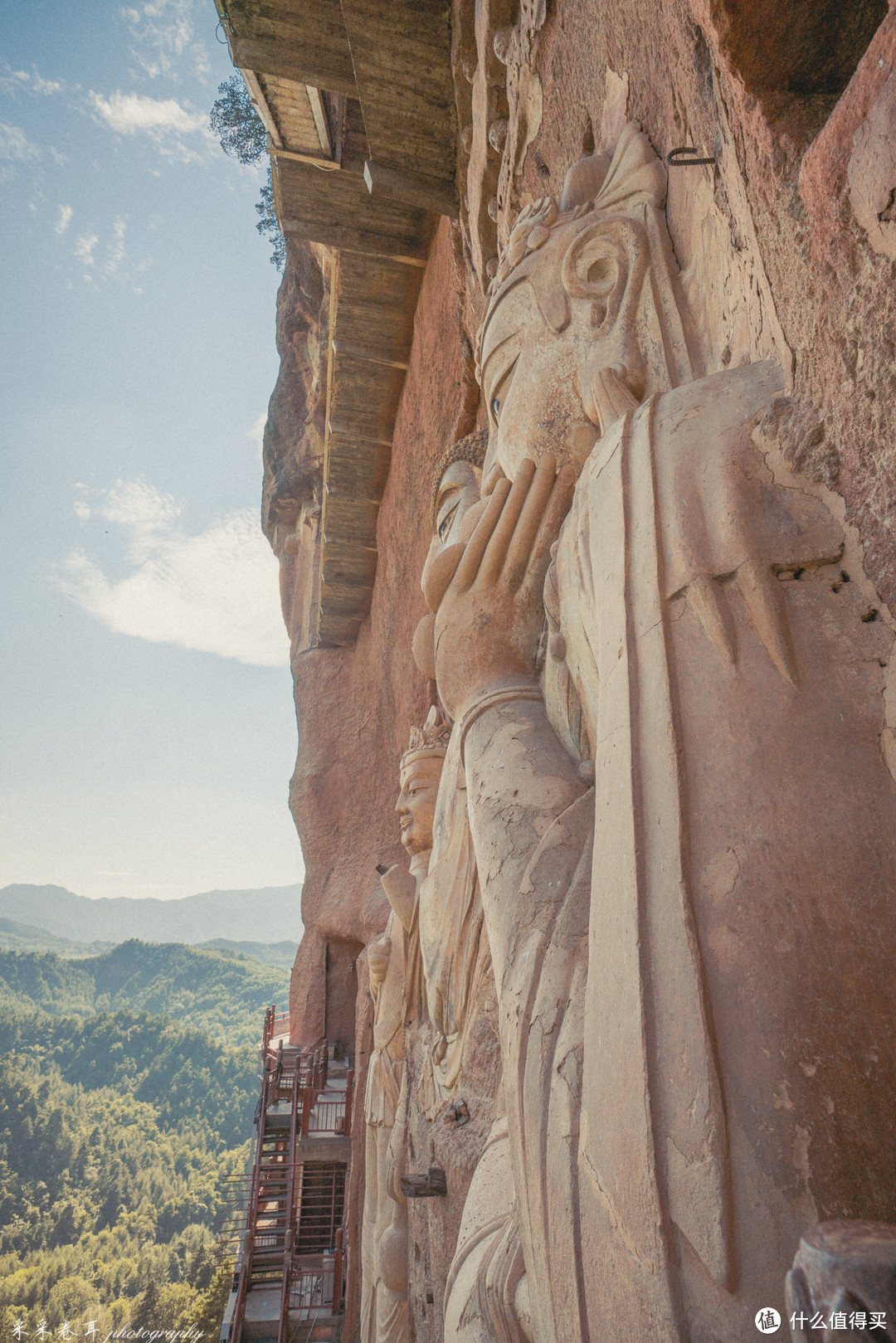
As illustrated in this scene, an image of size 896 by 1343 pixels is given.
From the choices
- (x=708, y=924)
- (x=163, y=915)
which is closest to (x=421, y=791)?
(x=708, y=924)

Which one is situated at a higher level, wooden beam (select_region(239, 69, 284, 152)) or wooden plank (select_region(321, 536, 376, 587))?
wooden beam (select_region(239, 69, 284, 152))

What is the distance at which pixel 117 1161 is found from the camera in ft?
107

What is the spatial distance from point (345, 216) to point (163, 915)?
160297 millimetres

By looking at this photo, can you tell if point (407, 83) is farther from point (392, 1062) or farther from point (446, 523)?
point (392, 1062)

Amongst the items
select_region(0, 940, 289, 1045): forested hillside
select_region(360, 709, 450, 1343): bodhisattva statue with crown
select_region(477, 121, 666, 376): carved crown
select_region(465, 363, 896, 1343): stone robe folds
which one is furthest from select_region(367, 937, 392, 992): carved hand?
select_region(0, 940, 289, 1045): forested hillside

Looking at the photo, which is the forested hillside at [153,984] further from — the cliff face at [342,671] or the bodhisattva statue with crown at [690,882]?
the bodhisattva statue with crown at [690,882]

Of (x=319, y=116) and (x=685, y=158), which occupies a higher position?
(x=319, y=116)

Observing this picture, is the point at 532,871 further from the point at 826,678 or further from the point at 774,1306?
the point at 774,1306

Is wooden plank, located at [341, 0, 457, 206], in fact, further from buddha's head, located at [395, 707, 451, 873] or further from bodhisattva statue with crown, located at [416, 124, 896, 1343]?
buddha's head, located at [395, 707, 451, 873]

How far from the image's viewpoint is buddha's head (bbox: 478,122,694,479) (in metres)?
2.15

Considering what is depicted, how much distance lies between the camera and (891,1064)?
101 cm

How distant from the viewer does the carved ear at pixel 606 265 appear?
7.50ft

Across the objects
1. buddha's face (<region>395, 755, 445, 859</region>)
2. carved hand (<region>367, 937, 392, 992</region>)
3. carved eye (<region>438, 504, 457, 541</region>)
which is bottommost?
carved hand (<region>367, 937, 392, 992</region>)

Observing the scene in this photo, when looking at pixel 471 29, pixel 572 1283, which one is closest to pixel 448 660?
pixel 572 1283
